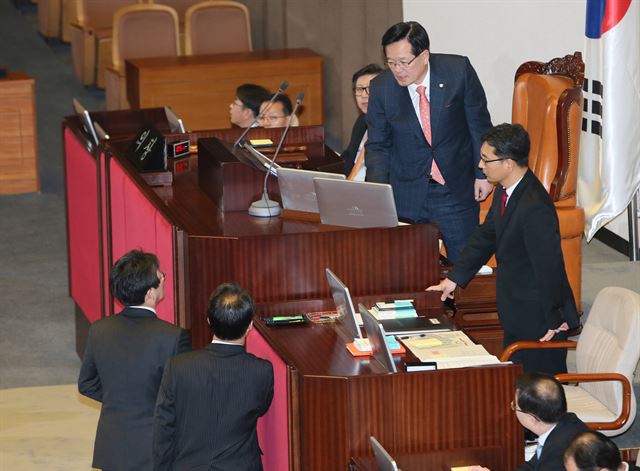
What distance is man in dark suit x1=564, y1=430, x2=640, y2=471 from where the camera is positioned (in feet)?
11.3

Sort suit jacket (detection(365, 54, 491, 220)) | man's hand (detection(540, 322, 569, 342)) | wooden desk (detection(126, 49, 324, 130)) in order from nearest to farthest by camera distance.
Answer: man's hand (detection(540, 322, 569, 342))
suit jacket (detection(365, 54, 491, 220))
wooden desk (detection(126, 49, 324, 130))

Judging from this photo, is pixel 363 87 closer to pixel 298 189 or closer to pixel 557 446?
pixel 298 189

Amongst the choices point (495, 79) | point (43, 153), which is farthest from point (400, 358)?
point (43, 153)

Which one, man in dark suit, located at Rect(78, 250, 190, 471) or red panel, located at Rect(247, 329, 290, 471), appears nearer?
red panel, located at Rect(247, 329, 290, 471)

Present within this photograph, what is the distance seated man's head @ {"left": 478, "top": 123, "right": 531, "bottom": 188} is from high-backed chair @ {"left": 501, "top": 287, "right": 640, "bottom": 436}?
583 mm

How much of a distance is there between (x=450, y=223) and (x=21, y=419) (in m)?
2.25

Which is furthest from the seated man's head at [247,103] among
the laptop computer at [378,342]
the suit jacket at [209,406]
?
the suit jacket at [209,406]

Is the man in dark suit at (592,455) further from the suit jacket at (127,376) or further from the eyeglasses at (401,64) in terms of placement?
the eyeglasses at (401,64)

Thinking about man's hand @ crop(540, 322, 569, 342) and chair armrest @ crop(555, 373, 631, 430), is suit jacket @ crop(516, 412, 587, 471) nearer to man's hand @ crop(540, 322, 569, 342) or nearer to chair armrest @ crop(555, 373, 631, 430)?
chair armrest @ crop(555, 373, 631, 430)

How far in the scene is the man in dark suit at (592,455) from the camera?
11.3 feet

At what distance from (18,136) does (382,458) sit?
712cm

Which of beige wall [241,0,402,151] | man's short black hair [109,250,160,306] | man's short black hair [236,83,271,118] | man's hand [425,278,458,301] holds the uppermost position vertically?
beige wall [241,0,402,151]

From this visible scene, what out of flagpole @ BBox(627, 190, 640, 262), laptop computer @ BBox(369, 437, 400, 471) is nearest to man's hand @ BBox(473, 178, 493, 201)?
laptop computer @ BBox(369, 437, 400, 471)

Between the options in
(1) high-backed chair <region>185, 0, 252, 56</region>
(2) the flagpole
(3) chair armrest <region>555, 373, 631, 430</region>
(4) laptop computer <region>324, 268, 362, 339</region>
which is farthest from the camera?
(1) high-backed chair <region>185, 0, 252, 56</region>
